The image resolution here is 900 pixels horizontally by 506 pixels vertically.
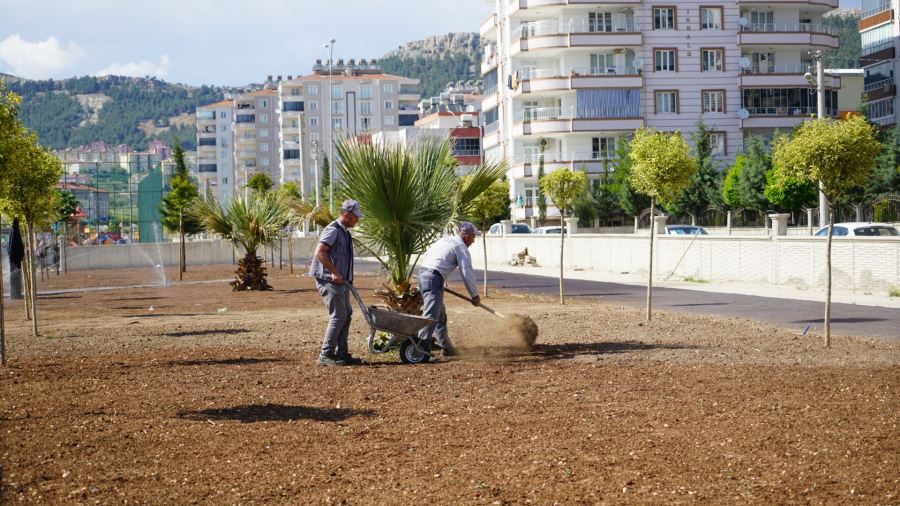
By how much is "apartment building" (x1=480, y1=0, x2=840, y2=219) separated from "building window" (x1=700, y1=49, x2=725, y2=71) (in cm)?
7

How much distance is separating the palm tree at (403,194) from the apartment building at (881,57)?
7371cm

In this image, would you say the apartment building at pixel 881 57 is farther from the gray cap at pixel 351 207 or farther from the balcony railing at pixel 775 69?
the gray cap at pixel 351 207

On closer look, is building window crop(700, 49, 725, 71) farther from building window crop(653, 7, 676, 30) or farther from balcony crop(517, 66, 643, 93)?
balcony crop(517, 66, 643, 93)

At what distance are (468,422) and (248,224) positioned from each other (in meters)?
24.9

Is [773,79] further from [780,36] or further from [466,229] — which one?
[466,229]

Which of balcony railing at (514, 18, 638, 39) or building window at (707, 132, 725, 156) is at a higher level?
balcony railing at (514, 18, 638, 39)

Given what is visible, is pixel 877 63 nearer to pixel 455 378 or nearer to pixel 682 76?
pixel 682 76

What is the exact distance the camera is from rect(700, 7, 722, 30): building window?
256ft

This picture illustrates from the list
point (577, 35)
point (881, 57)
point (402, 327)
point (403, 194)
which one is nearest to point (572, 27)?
point (577, 35)

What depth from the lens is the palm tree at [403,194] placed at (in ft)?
48.0

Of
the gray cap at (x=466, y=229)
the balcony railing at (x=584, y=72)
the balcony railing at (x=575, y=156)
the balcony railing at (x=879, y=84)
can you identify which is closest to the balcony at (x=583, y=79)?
the balcony railing at (x=584, y=72)

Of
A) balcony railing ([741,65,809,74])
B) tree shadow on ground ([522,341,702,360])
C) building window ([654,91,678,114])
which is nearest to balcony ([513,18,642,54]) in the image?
building window ([654,91,678,114])

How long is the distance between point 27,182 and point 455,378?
9733 millimetres

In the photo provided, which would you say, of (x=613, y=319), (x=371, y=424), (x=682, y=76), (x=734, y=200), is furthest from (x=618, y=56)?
(x=371, y=424)
